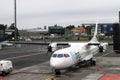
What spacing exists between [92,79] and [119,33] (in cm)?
1033

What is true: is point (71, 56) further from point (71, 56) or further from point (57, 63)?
point (57, 63)

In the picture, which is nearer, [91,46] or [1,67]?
[1,67]

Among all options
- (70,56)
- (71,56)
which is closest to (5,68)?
(70,56)

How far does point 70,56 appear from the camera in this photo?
97.1ft

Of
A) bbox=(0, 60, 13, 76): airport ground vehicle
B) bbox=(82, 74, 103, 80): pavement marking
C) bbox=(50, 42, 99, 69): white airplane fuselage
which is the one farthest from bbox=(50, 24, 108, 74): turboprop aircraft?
bbox=(0, 60, 13, 76): airport ground vehicle

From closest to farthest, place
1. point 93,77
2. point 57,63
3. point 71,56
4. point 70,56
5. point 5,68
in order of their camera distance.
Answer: point 93,77 → point 57,63 → point 5,68 → point 70,56 → point 71,56

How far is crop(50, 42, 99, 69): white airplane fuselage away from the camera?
27859 mm

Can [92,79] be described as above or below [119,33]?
below

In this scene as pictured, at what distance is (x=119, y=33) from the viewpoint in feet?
54.1

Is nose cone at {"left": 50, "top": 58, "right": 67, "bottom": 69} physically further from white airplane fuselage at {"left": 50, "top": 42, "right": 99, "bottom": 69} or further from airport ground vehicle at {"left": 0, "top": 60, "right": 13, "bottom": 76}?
airport ground vehicle at {"left": 0, "top": 60, "right": 13, "bottom": 76}

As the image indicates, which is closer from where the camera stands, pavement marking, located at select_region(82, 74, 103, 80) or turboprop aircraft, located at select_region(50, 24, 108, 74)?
pavement marking, located at select_region(82, 74, 103, 80)

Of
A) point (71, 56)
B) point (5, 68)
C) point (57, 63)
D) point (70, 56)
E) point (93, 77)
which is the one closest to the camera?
point (93, 77)

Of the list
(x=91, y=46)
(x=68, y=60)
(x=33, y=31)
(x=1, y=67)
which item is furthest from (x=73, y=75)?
(x=33, y=31)

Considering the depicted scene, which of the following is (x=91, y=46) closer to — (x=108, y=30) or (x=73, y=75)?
(x=73, y=75)
